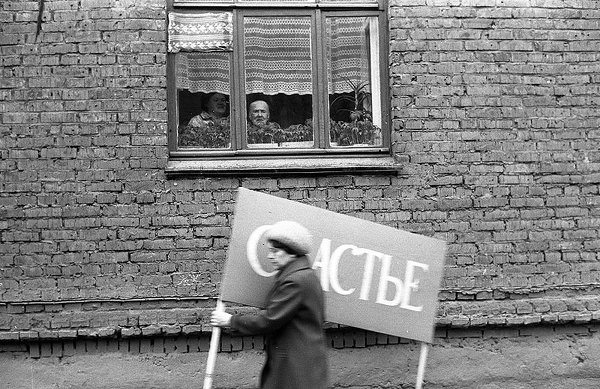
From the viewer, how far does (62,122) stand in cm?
639

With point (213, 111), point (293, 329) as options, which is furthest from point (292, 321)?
point (213, 111)

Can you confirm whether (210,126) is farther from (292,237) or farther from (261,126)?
(292,237)

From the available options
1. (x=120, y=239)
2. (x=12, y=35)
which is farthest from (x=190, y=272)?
(x=12, y=35)

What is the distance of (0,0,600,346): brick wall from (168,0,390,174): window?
22 centimetres

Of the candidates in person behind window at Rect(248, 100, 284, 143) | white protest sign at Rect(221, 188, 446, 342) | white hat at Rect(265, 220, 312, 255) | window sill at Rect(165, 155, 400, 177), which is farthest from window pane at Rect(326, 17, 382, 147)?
white hat at Rect(265, 220, 312, 255)

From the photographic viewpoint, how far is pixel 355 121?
6.87 metres

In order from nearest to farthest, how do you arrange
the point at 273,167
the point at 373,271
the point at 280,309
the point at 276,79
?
the point at 280,309, the point at 373,271, the point at 273,167, the point at 276,79

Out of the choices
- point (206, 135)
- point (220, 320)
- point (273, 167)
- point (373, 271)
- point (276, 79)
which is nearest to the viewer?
point (220, 320)

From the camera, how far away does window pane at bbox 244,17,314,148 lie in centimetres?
678

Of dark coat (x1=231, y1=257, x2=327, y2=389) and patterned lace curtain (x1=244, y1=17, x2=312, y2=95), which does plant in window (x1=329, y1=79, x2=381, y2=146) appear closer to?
patterned lace curtain (x1=244, y1=17, x2=312, y2=95)

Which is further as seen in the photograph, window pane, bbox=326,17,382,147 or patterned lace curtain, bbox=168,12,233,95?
window pane, bbox=326,17,382,147

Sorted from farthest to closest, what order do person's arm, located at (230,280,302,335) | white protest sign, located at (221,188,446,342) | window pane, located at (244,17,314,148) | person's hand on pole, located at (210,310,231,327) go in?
window pane, located at (244,17,314,148), white protest sign, located at (221,188,446,342), person's hand on pole, located at (210,310,231,327), person's arm, located at (230,280,302,335)

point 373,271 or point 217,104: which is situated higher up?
point 217,104

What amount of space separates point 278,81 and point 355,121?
70 cm
